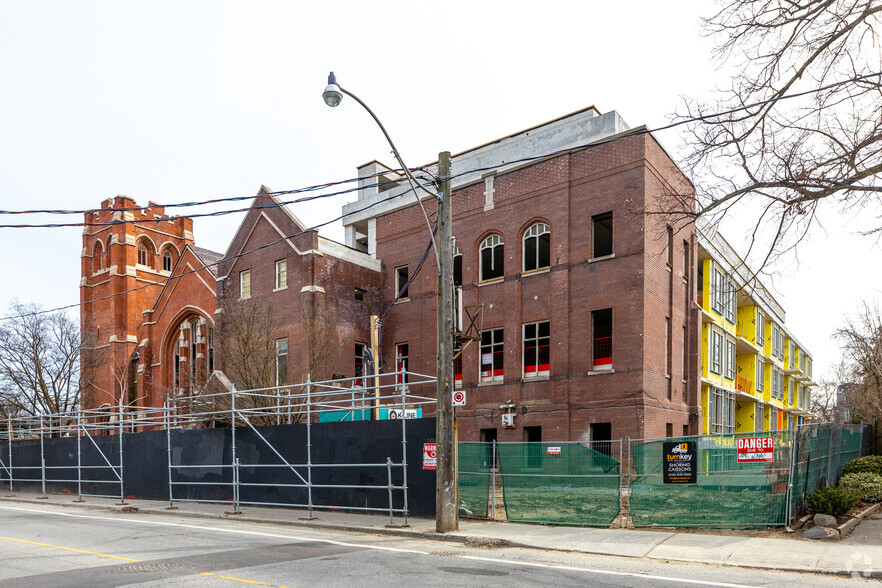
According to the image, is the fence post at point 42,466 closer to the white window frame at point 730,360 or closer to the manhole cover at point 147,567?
the manhole cover at point 147,567

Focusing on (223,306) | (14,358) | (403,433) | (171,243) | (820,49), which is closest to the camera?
(820,49)

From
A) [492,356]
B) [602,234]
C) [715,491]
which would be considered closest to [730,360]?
[602,234]

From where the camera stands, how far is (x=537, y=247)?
2852 centimetres

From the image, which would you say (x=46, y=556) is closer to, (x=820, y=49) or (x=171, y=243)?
(x=820, y=49)

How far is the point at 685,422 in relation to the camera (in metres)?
29.4

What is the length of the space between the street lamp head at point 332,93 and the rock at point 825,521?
39.1ft

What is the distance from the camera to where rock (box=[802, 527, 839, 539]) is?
12438 millimetres

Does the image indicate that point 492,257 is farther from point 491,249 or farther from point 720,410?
point 720,410

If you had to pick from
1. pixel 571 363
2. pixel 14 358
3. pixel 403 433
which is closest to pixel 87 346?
pixel 14 358

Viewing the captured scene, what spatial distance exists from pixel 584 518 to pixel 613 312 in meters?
12.2

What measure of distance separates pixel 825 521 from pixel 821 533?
0.57m

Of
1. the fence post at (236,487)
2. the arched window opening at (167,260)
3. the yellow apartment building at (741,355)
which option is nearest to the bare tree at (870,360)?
the yellow apartment building at (741,355)

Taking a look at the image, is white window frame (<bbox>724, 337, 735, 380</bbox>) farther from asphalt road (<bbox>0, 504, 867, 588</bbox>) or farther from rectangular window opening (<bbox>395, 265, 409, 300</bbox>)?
asphalt road (<bbox>0, 504, 867, 588</bbox>)

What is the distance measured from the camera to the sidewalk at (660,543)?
10766 millimetres
